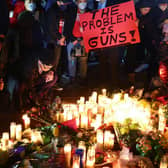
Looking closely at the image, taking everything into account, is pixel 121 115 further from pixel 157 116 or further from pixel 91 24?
pixel 91 24

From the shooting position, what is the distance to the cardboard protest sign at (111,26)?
4.57 meters

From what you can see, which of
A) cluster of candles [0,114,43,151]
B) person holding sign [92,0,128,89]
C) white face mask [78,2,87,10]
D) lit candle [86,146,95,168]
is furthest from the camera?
person holding sign [92,0,128,89]

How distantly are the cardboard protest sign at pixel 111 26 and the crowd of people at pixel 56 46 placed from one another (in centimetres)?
79

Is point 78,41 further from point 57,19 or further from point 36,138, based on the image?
point 36,138

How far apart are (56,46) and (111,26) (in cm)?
204

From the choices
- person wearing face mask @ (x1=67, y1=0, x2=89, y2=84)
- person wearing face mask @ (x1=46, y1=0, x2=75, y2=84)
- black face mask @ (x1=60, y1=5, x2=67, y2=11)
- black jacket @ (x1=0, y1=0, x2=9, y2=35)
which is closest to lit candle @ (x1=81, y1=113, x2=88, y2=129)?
person wearing face mask @ (x1=46, y1=0, x2=75, y2=84)

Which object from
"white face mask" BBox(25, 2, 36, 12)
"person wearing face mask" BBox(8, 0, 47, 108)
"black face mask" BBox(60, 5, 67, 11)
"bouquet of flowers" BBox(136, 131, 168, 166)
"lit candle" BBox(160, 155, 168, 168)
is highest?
"black face mask" BBox(60, 5, 67, 11)

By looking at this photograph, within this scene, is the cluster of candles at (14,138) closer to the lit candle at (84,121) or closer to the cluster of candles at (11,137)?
the cluster of candles at (11,137)

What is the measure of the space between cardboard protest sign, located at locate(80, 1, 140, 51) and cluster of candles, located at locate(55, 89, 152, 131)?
105 cm

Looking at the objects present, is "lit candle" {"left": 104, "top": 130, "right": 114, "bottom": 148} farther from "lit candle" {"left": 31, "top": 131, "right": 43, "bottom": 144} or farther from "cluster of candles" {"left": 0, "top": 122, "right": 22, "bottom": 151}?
"cluster of candles" {"left": 0, "top": 122, "right": 22, "bottom": 151}

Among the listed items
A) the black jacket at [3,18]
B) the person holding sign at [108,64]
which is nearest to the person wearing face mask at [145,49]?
the person holding sign at [108,64]

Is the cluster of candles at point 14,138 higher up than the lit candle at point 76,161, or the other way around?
the cluster of candles at point 14,138

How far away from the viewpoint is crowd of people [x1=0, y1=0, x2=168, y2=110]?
17.2ft

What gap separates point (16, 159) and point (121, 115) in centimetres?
177
